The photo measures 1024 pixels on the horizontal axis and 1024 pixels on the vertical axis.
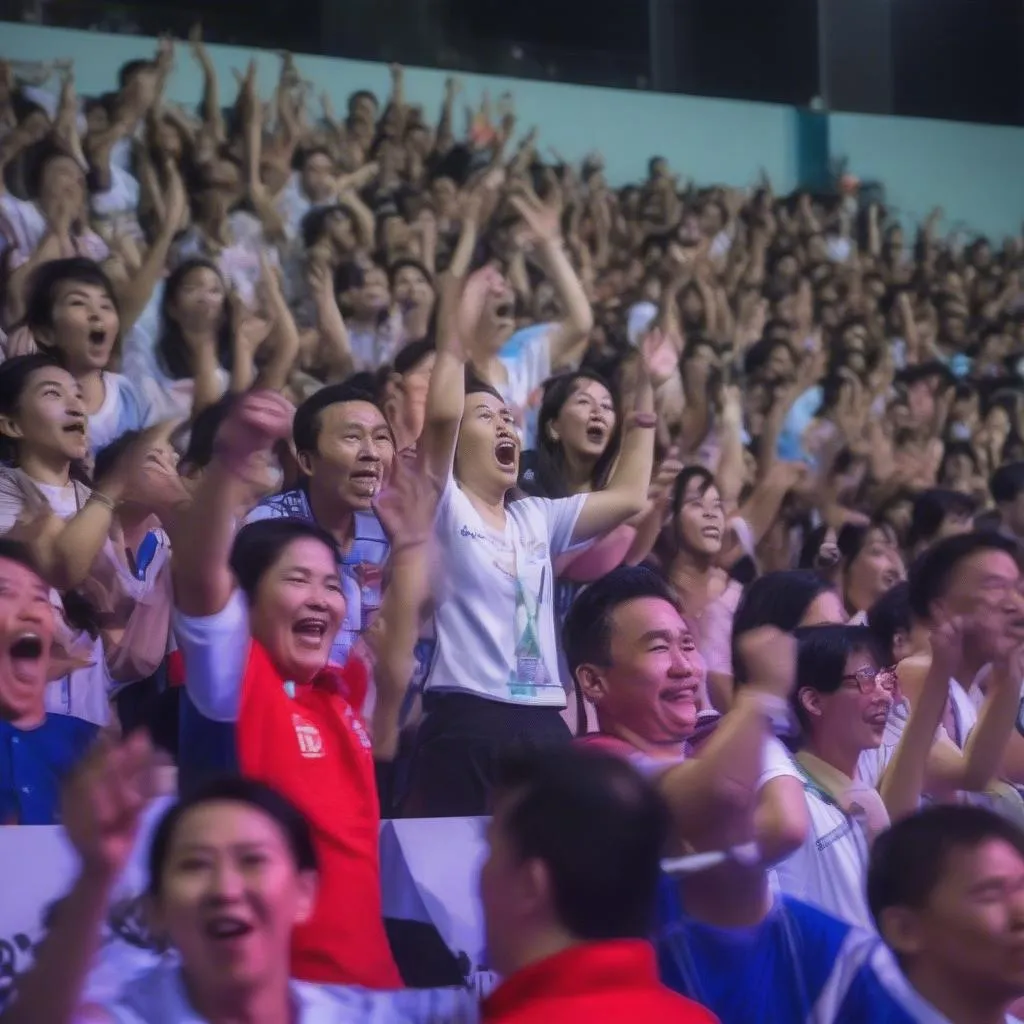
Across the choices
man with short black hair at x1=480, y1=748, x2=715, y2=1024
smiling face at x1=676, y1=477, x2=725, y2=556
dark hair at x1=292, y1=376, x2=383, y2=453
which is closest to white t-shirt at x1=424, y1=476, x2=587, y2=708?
dark hair at x1=292, y1=376, x2=383, y2=453

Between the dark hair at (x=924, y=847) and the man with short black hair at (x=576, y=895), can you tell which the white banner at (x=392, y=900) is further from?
the dark hair at (x=924, y=847)

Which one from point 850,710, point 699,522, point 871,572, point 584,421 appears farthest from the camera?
point 871,572

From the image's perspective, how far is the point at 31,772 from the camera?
7.95 feet

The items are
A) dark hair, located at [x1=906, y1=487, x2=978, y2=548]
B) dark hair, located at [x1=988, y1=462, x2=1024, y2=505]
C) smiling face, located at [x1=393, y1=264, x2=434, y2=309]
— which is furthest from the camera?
smiling face, located at [x1=393, y1=264, x2=434, y2=309]

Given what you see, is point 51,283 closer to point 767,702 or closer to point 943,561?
point 943,561

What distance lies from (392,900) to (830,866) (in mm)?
688

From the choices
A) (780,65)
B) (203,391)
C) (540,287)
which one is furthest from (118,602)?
(780,65)

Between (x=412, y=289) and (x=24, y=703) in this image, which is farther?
(x=412, y=289)

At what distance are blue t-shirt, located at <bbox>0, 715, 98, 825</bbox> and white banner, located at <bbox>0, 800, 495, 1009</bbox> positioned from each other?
0.71 ft

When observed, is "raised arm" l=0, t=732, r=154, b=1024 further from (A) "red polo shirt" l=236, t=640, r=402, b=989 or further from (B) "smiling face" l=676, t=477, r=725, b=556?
(B) "smiling face" l=676, t=477, r=725, b=556

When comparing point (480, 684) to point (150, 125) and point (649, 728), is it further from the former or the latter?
point (150, 125)

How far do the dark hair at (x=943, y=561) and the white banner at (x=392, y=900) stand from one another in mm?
1145

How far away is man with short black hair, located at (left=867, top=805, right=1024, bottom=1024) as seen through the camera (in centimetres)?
214

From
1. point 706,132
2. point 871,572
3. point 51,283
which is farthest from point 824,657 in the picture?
point 706,132
